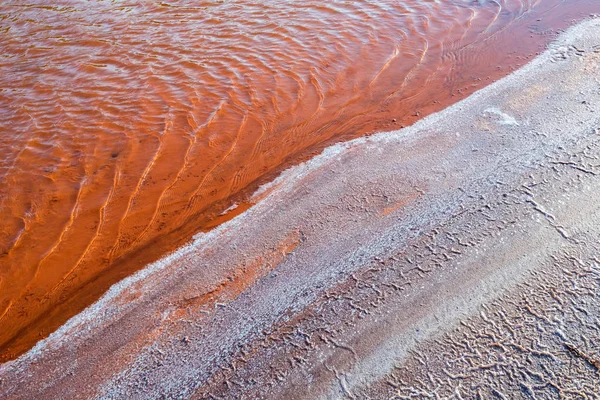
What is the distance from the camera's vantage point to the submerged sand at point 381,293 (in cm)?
303

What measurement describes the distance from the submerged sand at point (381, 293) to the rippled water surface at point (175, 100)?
510mm

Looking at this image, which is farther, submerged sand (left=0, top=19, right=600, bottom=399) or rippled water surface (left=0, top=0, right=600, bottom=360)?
rippled water surface (left=0, top=0, right=600, bottom=360)

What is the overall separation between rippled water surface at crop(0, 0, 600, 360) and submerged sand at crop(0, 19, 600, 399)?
1.67ft

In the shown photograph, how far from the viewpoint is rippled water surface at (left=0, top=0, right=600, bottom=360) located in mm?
4309

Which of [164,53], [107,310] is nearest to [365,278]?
[107,310]

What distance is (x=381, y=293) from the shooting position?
3.47m

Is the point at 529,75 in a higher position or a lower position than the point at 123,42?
higher

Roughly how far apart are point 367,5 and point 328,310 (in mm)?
6550

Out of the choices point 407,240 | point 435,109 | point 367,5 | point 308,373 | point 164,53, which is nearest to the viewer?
point 308,373

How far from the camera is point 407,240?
151 inches

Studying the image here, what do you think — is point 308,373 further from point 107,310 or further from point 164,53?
point 164,53

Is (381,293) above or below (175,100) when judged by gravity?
below

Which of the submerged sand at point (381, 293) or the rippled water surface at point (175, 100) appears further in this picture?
the rippled water surface at point (175, 100)

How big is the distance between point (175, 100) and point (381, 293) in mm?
4165
